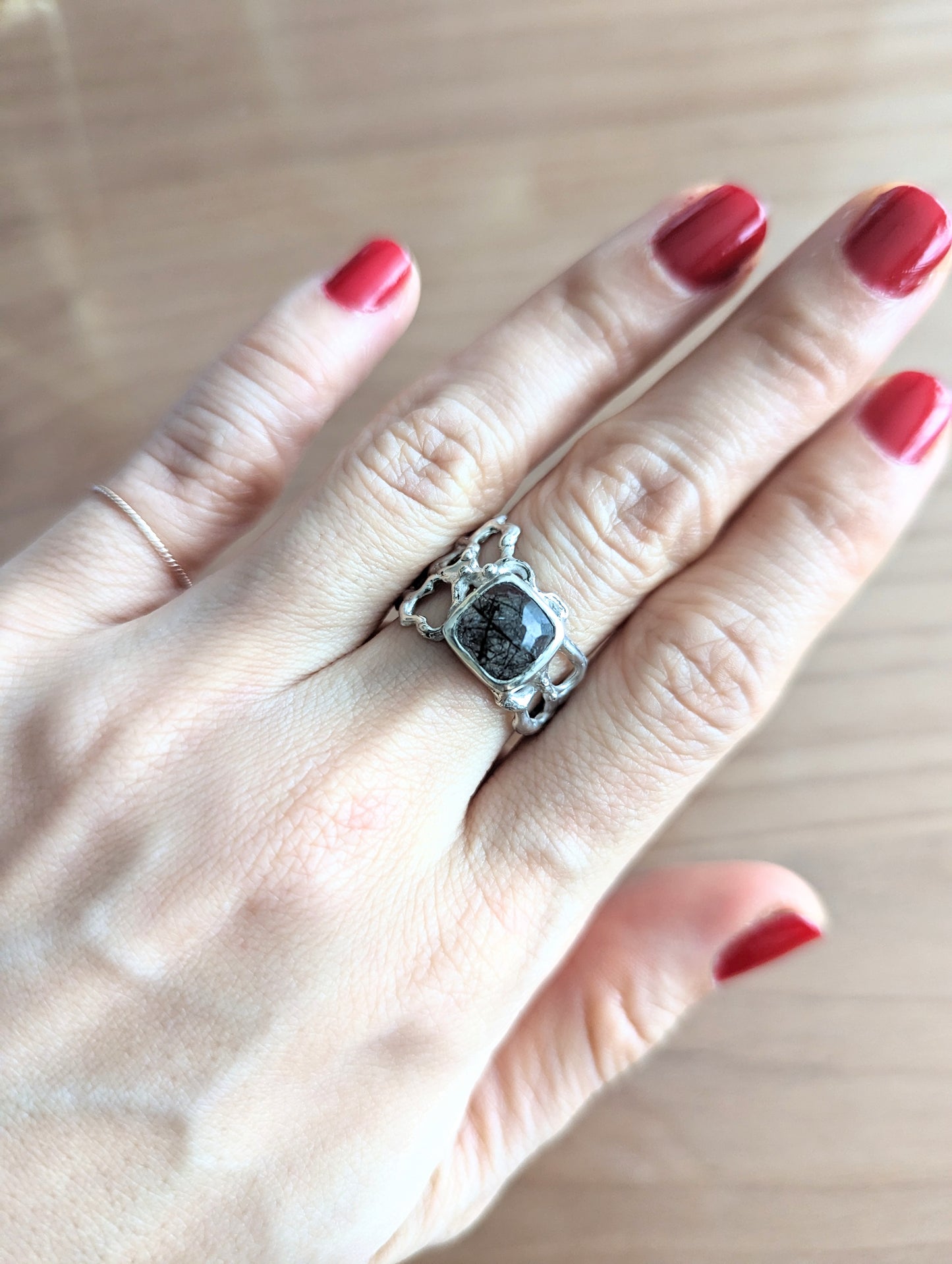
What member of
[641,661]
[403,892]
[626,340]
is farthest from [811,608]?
[403,892]

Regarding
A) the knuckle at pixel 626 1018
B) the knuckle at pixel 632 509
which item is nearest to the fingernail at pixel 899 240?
the knuckle at pixel 632 509

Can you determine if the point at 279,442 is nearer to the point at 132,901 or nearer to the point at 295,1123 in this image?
the point at 132,901

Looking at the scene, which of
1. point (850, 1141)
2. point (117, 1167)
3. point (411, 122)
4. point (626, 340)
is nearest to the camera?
point (117, 1167)

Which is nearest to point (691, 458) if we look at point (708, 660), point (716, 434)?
point (716, 434)

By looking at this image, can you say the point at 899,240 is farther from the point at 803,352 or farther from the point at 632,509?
the point at 632,509

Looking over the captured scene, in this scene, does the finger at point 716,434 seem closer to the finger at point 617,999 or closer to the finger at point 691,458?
the finger at point 691,458

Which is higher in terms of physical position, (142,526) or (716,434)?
(142,526)

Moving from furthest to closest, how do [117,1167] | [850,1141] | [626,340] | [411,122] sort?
[411,122], [850,1141], [626,340], [117,1167]

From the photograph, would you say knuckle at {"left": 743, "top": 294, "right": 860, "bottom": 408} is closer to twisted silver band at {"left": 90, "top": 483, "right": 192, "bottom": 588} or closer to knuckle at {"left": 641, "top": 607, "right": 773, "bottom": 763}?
knuckle at {"left": 641, "top": 607, "right": 773, "bottom": 763}
